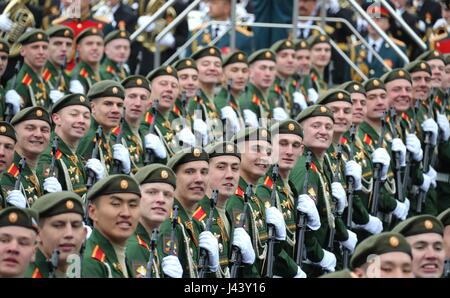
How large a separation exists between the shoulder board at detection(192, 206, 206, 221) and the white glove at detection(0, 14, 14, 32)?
7.19 metres

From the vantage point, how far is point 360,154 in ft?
53.0

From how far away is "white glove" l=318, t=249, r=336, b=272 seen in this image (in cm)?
1427

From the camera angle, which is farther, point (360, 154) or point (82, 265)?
point (360, 154)

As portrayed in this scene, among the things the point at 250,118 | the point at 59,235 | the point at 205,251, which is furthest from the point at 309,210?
the point at 250,118

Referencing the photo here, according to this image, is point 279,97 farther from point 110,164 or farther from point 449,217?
point 449,217

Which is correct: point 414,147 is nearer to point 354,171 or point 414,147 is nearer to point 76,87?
point 354,171

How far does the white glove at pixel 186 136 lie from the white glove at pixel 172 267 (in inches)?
A: 189

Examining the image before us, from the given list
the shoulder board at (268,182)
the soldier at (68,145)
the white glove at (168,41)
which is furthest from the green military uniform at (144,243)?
the white glove at (168,41)

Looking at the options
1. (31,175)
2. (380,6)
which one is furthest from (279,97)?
(31,175)

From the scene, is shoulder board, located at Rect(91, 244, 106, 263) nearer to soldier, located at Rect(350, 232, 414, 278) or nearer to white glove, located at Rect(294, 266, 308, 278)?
soldier, located at Rect(350, 232, 414, 278)

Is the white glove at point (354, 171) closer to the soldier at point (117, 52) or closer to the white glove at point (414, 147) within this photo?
the white glove at point (414, 147)

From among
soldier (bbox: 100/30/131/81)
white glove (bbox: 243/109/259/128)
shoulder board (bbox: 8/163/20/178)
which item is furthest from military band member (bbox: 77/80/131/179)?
soldier (bbox: 100/30/131/81)

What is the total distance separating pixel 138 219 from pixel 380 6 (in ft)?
37.0
